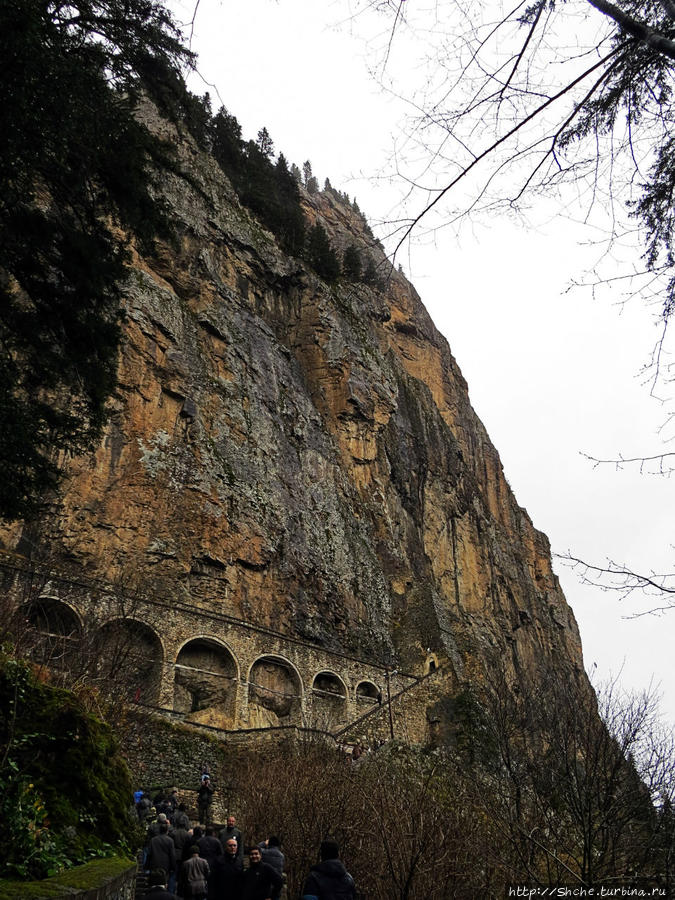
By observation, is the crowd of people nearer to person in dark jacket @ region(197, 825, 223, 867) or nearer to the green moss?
person in dark jacket @ region(197, 825, 223, 867)

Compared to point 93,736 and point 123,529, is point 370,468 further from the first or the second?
point 93,736

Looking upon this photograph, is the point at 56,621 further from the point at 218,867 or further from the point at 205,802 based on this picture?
the point at 218,867

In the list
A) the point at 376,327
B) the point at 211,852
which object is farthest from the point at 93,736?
the point at 376,327

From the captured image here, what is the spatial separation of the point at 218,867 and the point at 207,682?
16.3 metres

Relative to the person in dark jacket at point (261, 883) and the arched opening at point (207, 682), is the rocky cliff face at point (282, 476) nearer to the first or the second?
the arched opening at point (207, 682)

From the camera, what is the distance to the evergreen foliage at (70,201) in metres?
7.82

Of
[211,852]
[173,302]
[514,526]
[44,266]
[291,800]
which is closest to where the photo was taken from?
[44,266]

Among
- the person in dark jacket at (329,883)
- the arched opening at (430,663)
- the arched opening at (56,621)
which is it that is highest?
the arched opening at (430,663)

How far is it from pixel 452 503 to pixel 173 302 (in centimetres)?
Result: 2511

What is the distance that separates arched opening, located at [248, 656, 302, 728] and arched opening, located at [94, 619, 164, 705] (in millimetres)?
3907

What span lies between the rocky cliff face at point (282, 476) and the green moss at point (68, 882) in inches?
731

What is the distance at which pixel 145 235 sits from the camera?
9492 mm

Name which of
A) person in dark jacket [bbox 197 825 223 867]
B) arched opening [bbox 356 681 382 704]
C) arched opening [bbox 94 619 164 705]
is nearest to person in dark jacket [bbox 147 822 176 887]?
person in dark jacket [bbox 197 825 223 867]

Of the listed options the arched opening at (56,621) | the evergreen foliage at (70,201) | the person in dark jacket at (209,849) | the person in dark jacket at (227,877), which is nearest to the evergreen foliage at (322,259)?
the arched opening at (56,621)
